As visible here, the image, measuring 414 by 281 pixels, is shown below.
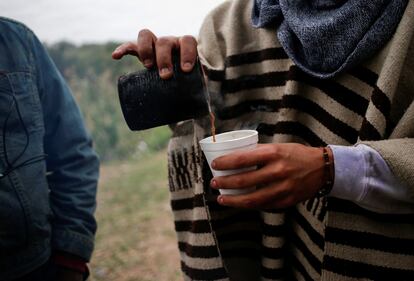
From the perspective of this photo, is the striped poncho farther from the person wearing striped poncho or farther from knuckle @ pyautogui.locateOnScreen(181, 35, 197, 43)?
knuckle @ pyautogui.locateOnScreen(181, 35, 197, 43)

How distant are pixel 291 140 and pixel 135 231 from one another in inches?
147

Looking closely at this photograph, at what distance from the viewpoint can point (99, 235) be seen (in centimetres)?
486

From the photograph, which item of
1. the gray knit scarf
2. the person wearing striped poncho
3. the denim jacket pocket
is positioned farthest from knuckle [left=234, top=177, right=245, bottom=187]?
the denim jacket pocket

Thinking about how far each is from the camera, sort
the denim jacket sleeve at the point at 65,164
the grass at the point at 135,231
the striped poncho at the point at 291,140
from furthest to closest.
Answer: the grass at the point at 135,231, the denim jacket sleeve at the point at 65,164, the striped poncho at the point at 291,140

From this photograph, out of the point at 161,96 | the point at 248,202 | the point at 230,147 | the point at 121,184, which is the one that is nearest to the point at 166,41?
the point at 161,96

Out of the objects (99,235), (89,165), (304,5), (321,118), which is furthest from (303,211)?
(99,235)

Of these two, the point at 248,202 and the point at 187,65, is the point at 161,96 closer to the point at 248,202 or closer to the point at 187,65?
the point at 187,65

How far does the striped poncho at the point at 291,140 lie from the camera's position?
1287 millimetres

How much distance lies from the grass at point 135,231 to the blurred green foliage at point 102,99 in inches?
66.8

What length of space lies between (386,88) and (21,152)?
146 centimetres

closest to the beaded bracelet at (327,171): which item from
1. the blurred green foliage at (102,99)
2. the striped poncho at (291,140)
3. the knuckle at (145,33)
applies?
the striped poncho at (291,140)

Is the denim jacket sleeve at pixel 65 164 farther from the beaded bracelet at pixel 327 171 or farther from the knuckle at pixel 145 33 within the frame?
the beaded bracelet at pixel 327 171

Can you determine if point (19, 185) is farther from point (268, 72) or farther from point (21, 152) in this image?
point (268, 72)

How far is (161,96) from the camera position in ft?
4.68
